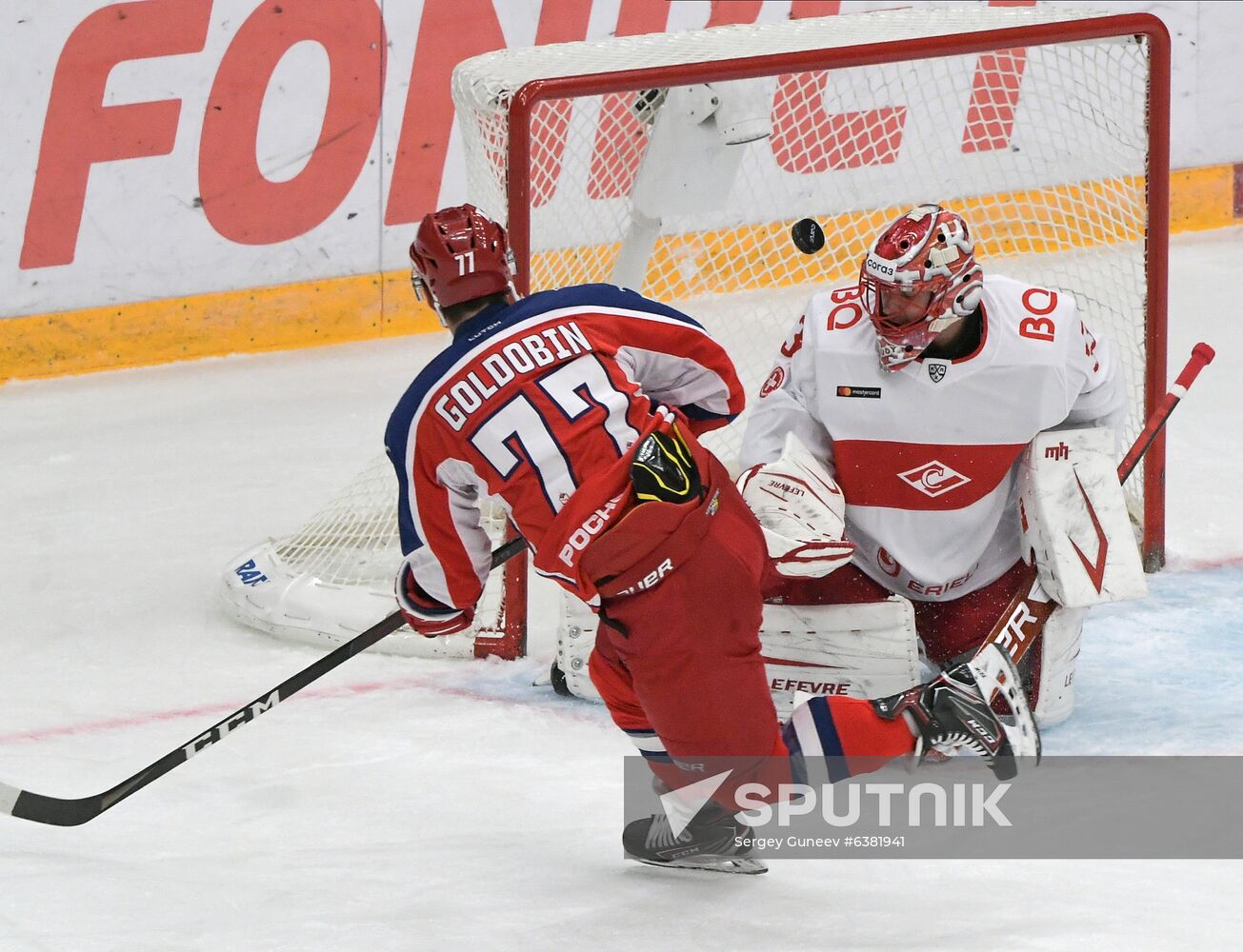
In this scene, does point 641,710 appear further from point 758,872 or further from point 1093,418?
point 1093,418

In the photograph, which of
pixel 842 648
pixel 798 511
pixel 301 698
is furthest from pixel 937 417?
pixel 301 698

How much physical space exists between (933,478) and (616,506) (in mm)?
884

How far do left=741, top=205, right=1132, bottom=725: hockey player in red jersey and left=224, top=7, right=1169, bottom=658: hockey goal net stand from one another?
26.1 inches

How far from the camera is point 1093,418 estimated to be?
3.18 metres

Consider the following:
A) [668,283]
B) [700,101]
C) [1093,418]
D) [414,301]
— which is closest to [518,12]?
[414,301]

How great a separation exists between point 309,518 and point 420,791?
1.24 meters

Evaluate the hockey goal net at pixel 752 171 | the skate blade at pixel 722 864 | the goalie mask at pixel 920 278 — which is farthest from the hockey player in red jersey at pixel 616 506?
the hockey goal net at pixel 752 171

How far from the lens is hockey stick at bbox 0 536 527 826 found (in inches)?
108

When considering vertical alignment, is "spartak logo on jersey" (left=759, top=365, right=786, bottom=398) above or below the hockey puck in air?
below

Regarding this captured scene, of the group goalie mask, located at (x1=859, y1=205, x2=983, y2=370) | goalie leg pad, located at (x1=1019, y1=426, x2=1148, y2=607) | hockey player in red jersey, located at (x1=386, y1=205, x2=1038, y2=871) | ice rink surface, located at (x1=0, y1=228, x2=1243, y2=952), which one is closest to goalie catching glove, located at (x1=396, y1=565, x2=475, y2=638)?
hockey player in red jersey, located at (x1=386, y1=205, x2=1038, y2=871)

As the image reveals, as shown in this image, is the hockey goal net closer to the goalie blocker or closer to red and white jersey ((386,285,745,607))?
the goalie blocker

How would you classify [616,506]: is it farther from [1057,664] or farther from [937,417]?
[1057,664]

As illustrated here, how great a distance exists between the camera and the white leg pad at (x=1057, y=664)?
3152 millimetres

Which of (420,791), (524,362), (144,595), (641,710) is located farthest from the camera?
(144,595)
